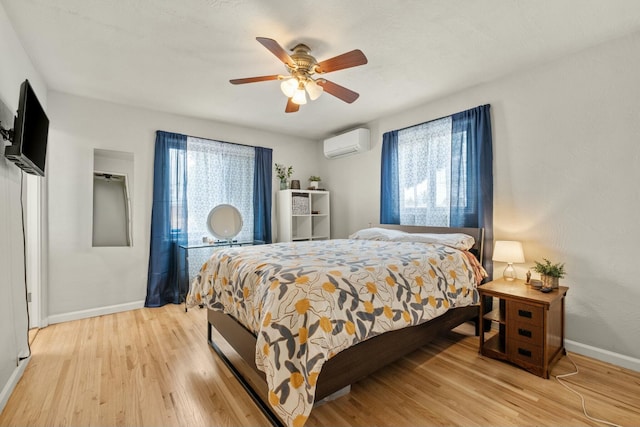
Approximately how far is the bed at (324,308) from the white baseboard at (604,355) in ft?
2.40

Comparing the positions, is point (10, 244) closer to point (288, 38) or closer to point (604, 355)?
point (288, 38)

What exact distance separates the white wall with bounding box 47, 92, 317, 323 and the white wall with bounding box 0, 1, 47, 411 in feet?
3.21

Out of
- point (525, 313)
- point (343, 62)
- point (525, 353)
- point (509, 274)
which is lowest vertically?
point (525, 353)

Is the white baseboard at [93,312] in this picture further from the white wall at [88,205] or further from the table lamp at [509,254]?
the table lamp at [509,254]

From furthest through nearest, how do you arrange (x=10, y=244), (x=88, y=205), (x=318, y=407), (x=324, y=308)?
(x=88, y=205) < (x=10, y=244) < (x=318, y=407) < (x=324, y=308)

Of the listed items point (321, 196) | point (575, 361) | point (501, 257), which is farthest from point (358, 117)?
point (575, 361)

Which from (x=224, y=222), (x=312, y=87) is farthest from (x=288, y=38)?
(x=224, y=222)

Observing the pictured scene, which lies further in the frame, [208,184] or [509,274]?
[208,184]

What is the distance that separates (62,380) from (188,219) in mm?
2174

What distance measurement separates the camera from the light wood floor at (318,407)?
5.46 ft

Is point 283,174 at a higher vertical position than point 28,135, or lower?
higher

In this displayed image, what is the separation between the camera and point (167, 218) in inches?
148

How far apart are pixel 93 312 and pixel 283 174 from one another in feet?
10.0

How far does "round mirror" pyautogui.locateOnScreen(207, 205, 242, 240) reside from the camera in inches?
156
